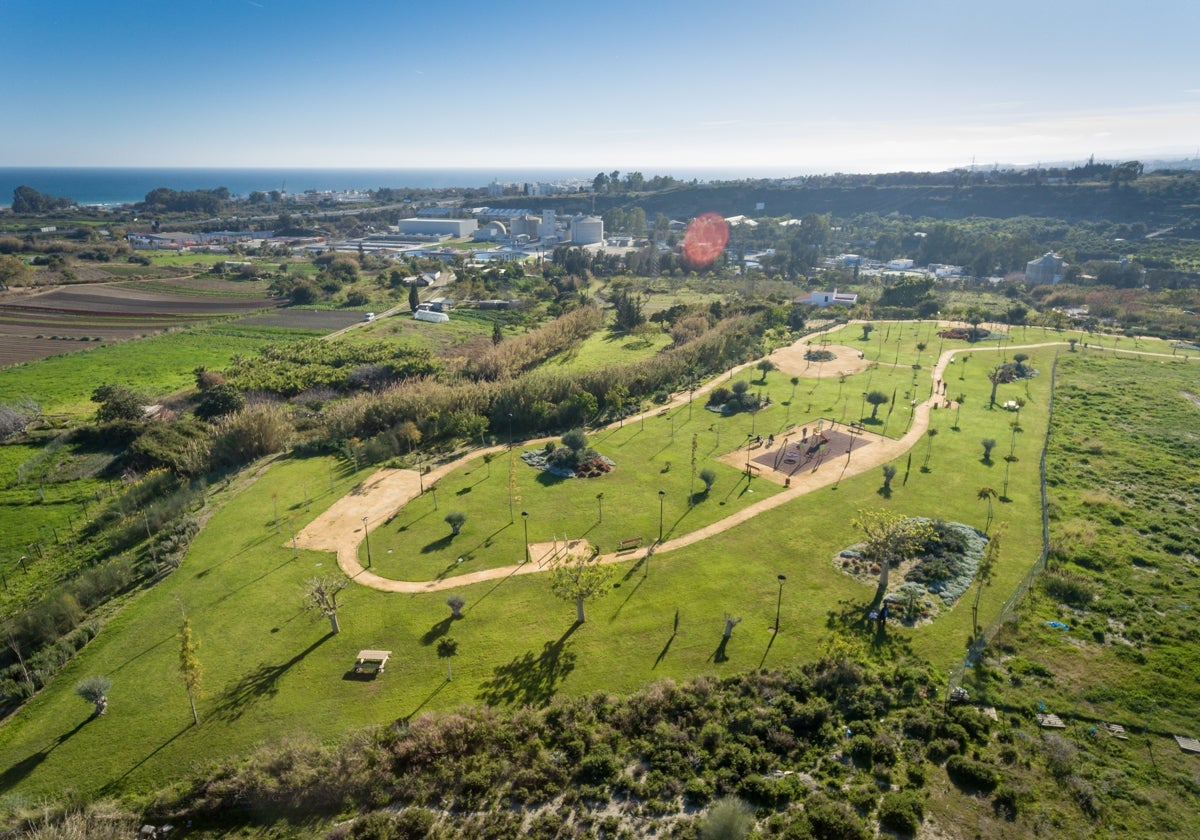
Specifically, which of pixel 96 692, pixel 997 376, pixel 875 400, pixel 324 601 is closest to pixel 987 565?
pixel 875 400

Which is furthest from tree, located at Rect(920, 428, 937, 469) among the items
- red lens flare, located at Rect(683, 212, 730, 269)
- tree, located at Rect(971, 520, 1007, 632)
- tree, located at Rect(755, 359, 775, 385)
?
red lens flare, located at Rect(683, 212, 730, 269)

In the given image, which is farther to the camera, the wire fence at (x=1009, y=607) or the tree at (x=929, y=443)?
the tree at (x=929, y=443)

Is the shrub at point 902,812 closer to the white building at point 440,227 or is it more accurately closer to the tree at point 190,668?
the tree at point 190,668

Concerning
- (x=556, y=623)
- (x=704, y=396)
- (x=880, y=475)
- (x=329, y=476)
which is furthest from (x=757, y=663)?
(x=704, y=396)

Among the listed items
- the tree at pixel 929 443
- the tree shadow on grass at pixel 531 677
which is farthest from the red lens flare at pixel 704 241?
the tree shadow on grass at pixel 531 677

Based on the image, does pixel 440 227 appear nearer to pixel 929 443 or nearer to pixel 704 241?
pixel 704 241

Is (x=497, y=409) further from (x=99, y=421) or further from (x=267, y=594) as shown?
(x=99, y=421)
